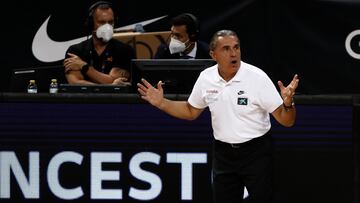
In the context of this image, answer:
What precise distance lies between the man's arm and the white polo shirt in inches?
10.8

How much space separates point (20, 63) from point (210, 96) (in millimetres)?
3623

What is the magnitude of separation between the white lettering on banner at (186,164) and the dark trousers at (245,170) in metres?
0.80

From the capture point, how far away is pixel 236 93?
6324mm

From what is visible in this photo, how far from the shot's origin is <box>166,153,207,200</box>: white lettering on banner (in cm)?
725

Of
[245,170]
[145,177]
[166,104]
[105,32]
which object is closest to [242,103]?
[245,170]

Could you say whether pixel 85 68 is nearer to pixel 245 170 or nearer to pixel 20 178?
pixel 20 178

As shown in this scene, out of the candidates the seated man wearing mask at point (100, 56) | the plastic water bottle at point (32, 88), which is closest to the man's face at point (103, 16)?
the seated man wearing mask at point (100, 56)

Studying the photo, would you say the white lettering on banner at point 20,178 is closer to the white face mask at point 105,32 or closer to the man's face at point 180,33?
the white face mask at point 105,32

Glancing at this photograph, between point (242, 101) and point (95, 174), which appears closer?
point (242, 101)

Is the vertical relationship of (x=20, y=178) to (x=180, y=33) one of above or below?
below

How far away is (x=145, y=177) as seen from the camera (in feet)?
Result: 23.9

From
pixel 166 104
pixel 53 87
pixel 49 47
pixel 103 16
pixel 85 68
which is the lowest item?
pixel 166 104

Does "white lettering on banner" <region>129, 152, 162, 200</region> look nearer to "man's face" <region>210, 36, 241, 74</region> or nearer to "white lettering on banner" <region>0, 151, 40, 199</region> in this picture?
"white lettering on banner" <region>0, 151, 40, 199</region>

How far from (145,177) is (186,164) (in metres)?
0.33
